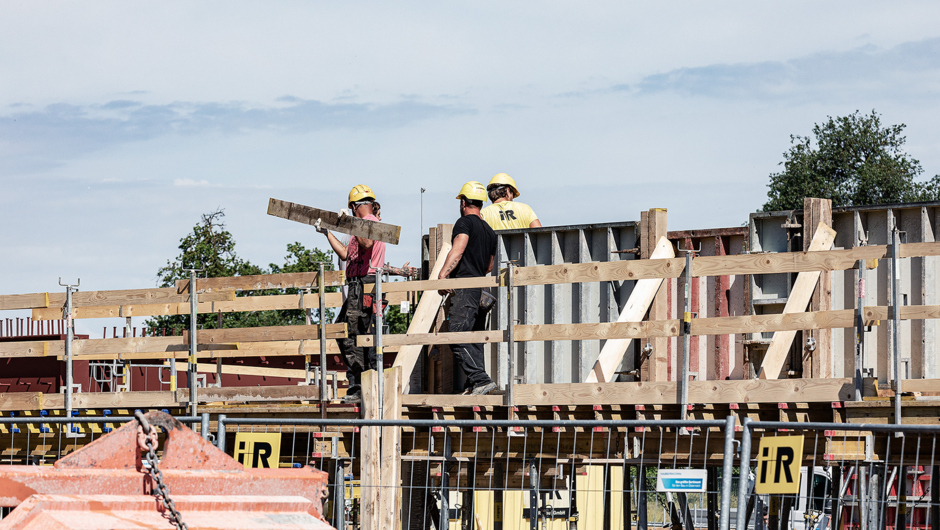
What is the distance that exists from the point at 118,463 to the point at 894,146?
165 ft

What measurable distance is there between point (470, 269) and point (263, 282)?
8.19 feet

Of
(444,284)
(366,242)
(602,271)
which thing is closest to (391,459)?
(444,284)

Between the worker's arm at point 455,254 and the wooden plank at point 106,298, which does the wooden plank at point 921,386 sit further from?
the wooden plank at point 106,298

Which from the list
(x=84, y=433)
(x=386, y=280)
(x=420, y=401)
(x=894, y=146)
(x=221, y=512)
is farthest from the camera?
(x=894, y=146)

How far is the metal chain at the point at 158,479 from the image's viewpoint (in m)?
3.65

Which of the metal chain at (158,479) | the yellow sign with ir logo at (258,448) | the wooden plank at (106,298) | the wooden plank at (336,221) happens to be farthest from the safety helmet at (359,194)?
the metal chain at (158,479)

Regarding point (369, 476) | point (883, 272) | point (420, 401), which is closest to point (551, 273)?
point (420, 401)

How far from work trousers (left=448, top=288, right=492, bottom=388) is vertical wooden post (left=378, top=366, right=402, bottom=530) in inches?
26.2

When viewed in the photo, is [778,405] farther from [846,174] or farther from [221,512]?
[846,174]

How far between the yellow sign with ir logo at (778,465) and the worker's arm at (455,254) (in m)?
3.89

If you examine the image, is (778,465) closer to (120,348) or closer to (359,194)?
(359,194)

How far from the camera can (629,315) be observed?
916 cm

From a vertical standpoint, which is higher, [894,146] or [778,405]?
[894,146]

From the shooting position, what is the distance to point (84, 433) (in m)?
10.5
